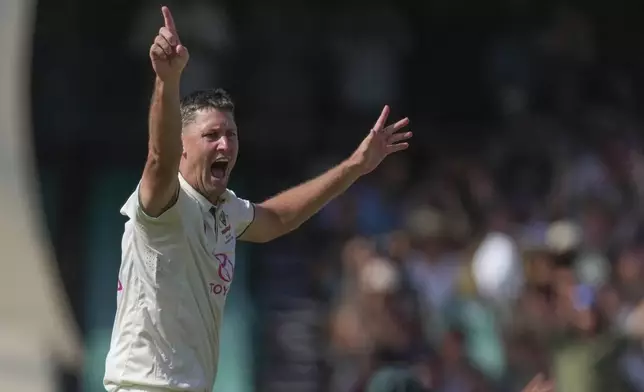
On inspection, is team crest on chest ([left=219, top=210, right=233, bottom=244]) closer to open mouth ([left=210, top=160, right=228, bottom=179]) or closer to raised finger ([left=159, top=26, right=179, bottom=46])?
open mouth ([left=210, top=160, right=228, bottom=179])

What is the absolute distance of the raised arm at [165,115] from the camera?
156 inches

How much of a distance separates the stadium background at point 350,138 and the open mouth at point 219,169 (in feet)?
17.6

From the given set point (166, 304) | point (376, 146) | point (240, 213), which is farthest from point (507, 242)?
point (166, 304)

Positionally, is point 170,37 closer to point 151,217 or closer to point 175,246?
point 151,217

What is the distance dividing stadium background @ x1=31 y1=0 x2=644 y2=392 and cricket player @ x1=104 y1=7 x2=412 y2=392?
5369 millimetres

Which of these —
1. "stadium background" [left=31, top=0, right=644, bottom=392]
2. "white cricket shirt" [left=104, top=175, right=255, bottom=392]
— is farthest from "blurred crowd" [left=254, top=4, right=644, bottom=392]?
"white cricket shirt" [left=104, top=175, right=255, bottom=392]

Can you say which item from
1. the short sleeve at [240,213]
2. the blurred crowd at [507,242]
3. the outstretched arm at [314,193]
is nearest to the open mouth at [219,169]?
the short sleeve at [240,213]

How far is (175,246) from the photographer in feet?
14.0

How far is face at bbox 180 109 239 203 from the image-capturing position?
4.46m

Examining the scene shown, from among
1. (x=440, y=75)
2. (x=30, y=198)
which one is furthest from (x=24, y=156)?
(x=440, y=75)

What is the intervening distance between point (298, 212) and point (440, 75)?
6.41 m

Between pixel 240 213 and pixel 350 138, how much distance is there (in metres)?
6.22

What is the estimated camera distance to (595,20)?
1145 centimetres

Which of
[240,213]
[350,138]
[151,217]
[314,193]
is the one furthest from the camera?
[350,138]
